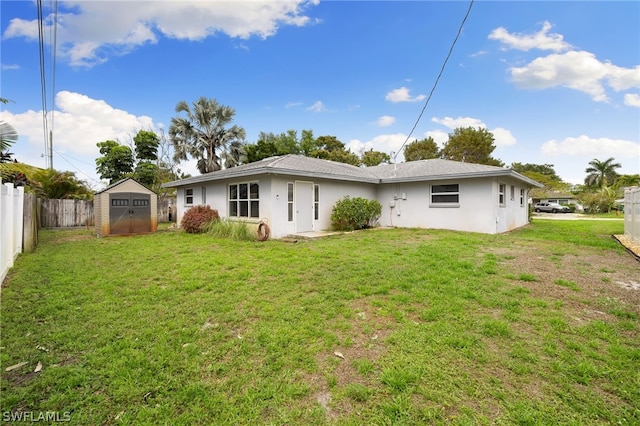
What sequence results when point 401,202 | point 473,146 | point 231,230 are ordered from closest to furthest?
point 231,230
point 401,202
point 473,146

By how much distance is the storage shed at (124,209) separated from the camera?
1122cm

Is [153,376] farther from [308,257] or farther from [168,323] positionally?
[308,257]

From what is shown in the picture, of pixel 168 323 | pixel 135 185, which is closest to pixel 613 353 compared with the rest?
pixel 168 323

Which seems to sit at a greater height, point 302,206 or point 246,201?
point 246,201

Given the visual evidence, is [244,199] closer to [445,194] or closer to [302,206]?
[302,206]

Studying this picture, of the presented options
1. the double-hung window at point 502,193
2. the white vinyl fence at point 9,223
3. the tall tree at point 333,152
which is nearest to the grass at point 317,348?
the white vinyl fence at point 9,223

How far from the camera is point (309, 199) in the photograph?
11.6 metres

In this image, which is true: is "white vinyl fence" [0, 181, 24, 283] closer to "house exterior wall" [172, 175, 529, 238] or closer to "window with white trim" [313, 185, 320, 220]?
"house exterior wall" [172, 175, 529, 238]

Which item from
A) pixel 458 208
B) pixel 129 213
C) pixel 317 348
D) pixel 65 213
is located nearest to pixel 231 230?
pixel 129 213

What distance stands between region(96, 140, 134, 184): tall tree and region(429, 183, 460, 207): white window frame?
2311cm

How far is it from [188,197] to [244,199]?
17.9 ft

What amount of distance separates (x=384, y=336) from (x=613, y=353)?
2.11 meters

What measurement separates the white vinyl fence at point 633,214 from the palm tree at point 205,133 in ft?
72.1

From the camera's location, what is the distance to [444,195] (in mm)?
12539
